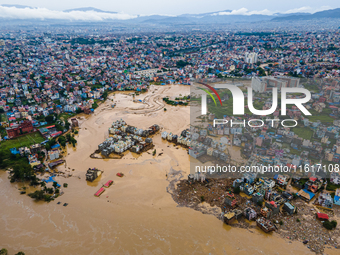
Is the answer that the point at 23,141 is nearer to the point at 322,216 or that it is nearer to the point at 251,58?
the point at 322,216

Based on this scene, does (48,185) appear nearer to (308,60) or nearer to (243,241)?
(243,241)

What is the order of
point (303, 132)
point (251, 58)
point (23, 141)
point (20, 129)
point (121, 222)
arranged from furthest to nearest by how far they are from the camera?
point (251, 58) → point (20, 129) → point (303, 132) → point (23, 141) → point (121, 222)

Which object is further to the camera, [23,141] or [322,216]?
[23,141]

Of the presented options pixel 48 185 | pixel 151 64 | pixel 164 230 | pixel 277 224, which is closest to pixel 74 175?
pixel 48 185

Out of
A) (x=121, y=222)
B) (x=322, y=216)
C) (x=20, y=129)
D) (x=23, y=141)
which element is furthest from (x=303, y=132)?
(x=20, y=129)

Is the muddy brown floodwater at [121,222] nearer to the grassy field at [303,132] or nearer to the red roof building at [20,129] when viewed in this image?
the red roof building at [20,129]

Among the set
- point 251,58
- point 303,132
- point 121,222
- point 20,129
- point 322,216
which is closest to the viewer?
point 322,216

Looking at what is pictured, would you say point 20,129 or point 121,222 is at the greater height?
point 20,129

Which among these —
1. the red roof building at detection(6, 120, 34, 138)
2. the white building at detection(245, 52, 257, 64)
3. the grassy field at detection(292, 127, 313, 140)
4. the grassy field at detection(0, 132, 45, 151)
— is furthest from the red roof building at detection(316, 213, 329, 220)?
the white building at detection(245, 52, 257, 64)
